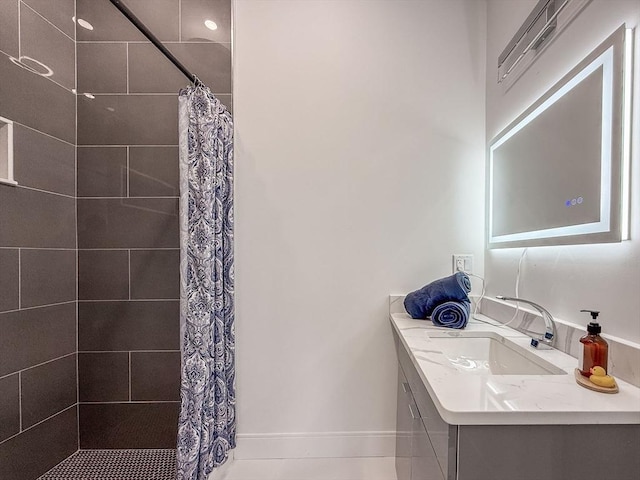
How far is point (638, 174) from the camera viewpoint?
85 centimetres

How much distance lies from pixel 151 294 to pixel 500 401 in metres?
1.71

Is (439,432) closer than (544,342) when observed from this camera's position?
Yes

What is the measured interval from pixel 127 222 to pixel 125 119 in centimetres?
56

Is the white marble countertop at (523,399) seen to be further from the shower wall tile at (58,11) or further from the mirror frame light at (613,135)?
the shower wall tile at (58,11)

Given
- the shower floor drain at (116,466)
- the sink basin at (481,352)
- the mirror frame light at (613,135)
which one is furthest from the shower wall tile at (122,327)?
the mirror frame light at (613,135)

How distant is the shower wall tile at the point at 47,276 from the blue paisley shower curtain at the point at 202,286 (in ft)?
2.88

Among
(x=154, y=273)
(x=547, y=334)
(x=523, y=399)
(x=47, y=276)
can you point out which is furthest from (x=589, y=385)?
(x=47, y=276)

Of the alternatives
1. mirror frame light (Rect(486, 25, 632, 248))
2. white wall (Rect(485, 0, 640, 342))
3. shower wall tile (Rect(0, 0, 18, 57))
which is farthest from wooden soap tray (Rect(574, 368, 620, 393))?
shower wall tile (Rect(0, 0, 18, 57))

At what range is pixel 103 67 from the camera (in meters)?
1.76

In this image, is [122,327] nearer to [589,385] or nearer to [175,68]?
[175,68]

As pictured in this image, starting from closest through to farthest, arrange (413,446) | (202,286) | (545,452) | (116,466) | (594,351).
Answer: (545,452) < (594,351) < (413,446) < (202,286) < (116,466)

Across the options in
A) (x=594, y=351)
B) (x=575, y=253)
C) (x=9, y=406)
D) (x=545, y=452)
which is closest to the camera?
(x=545, y=452)

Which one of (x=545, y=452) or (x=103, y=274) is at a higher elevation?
(x=103, y=274)

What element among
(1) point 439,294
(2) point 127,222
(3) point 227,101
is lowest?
(1) point 439,294
